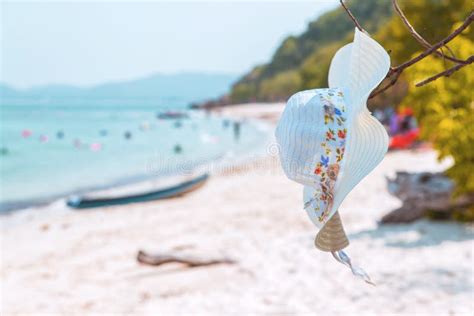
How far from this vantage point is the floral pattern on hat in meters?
1.61

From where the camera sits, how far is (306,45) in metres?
100

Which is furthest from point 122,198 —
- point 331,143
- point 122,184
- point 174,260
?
point 331,143

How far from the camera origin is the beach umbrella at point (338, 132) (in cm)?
161

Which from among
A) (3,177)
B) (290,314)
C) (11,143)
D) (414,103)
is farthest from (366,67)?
(11,143)

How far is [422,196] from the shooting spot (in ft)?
23.4

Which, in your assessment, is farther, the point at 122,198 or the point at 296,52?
the point at 296,52

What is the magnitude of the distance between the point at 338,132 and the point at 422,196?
19.6 ft

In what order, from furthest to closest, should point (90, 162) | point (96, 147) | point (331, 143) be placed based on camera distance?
1. point (96, 147)
2. point (90, 162)
3. point (331, 143)

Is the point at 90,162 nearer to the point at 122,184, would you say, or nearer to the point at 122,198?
the point at 122,184

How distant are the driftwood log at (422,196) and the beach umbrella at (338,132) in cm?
567

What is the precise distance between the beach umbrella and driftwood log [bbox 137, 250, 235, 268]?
458 centimetres

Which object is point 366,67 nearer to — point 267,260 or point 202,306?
point 202,306

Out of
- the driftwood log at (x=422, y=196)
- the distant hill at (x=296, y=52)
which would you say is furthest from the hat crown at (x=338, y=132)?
the distant hill at (x=296, y=52)

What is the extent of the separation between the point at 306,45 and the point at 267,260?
321 ft
